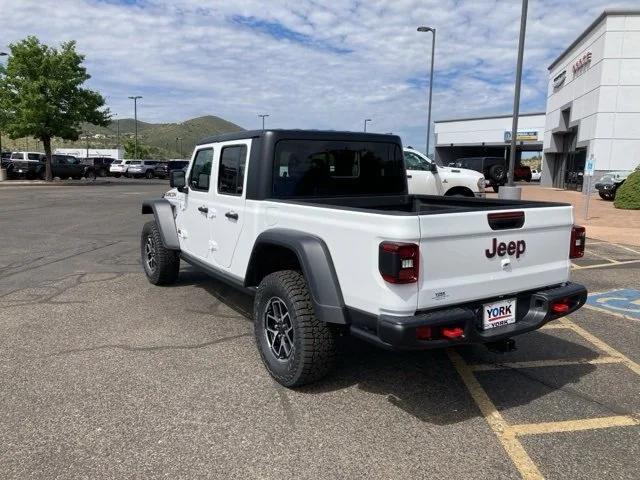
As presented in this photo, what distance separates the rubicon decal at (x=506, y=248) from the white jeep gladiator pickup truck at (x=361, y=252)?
1 cm

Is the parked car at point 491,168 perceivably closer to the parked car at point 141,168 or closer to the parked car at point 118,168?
the parked car at point 141,168

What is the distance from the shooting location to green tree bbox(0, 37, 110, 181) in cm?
3027

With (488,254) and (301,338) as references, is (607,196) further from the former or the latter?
(301,338)

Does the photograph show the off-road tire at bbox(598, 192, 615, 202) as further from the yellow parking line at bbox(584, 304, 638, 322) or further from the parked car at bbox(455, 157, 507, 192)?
the yellow parking line at bbox(584, 304, 638, 322)

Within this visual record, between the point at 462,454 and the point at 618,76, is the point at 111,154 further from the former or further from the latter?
the point at 462,454

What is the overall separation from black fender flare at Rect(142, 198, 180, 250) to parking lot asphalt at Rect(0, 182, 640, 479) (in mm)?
742

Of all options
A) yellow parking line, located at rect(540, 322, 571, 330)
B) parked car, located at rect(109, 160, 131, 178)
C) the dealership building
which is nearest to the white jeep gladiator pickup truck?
yellow parking line, located at rect(540, 322, 571, 330)

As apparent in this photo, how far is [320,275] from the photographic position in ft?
11.4

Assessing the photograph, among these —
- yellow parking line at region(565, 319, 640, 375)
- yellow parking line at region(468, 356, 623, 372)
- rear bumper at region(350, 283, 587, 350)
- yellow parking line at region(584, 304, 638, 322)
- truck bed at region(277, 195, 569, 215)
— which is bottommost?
yellow parking line at region(468, 356, 623, 372)

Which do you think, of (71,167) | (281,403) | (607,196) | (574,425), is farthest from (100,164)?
(574,425)

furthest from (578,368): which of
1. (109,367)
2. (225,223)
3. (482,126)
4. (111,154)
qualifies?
(111,154)

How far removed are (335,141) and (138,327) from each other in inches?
101

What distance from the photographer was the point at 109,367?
4164 millimetres

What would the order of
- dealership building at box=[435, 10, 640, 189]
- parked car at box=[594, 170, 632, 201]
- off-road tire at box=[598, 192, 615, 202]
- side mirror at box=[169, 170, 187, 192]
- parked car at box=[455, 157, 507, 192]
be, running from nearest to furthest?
side mirror at box=[169, 170, 187, 192], parked car at box=[594, 170, 632, 201], off-road tire at box=[598, 192, 615, 202], parked car at box=[455, 157, 507, 192], dealership building at box=[435, 10, 640, 189]
